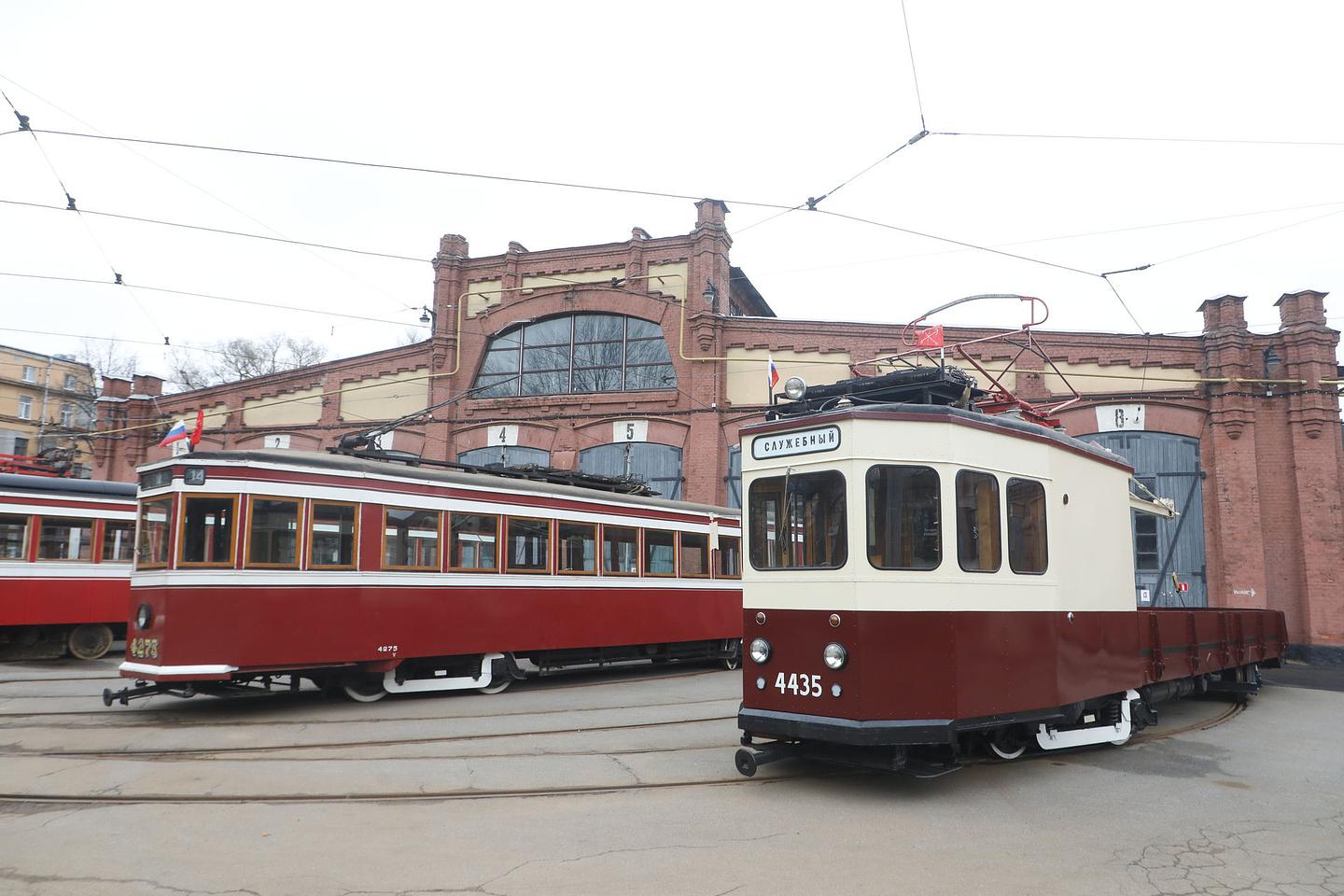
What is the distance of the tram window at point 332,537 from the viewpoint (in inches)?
415

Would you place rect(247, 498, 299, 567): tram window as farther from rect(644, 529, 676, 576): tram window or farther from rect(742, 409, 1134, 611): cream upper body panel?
rect(742, 409, 1134, 611): cream upper body panel

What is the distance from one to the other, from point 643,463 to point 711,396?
2.32m

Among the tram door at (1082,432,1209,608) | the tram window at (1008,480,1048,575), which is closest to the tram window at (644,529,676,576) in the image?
the tram window at (1008,480,1048,575)

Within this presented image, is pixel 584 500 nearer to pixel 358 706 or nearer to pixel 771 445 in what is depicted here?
pixel 358 706

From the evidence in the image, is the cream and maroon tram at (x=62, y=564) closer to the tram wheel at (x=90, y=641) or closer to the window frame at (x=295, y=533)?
the tram wheel at (x=90, y=641)

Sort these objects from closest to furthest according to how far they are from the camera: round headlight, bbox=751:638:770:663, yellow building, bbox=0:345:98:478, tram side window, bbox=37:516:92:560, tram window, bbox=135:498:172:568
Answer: round headlight, bbox=751:638:770:663 < tram window, bbox=135:498:172:568 < tram side window, bbox=37:516:92:560 < yellow building, bbox=0:345:98:478

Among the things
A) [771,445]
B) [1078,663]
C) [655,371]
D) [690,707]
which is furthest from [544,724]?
[655,371]

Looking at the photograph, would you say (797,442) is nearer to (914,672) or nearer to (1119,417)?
(914,672)

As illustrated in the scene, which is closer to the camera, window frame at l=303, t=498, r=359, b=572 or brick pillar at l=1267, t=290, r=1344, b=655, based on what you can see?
window frame at l=303, t=498, r=359, b=572

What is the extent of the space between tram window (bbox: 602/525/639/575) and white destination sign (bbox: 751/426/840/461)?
22.3 ft

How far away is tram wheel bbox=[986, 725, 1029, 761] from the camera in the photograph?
750 cm

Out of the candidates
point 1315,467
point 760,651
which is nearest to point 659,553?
point 760,651

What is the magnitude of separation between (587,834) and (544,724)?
4.12 m

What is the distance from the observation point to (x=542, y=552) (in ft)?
42.0
